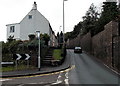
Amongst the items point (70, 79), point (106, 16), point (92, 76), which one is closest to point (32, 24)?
point (106, 16)

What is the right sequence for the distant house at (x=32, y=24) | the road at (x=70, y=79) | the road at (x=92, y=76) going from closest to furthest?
the road at (x=70, y=79) < the road at (x=92, y=76) < the distant house at (x=32, y=24)

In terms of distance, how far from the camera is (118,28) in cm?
2116

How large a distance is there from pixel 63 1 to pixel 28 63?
21.4m

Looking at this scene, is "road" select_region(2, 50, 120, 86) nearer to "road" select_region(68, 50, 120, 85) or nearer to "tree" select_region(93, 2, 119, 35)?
"road" select_region(68, 50, 120, 85)

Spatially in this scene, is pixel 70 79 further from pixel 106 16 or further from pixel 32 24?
pixel 32 24

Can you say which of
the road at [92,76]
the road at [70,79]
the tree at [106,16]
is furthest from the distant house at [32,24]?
the road at [70,79]

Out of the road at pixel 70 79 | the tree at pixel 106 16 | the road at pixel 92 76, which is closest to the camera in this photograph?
the road at pixel 70 79

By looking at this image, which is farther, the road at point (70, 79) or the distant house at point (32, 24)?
the distant house at point (32, 24)

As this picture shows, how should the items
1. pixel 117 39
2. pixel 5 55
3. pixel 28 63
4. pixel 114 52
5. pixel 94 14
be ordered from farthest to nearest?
1. pixel 94 14
2. pixel 5 55
3. pixel 28 63
4. pixel 114 52
5. pixel 117 39

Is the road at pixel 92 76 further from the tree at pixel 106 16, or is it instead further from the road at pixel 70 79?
the tree at pixel 106 16

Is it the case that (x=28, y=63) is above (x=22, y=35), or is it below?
below

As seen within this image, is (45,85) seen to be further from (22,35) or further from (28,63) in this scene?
(22,35)

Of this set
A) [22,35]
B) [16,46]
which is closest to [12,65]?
[16,46]

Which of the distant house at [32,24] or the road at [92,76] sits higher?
the distant house at [32,24]
